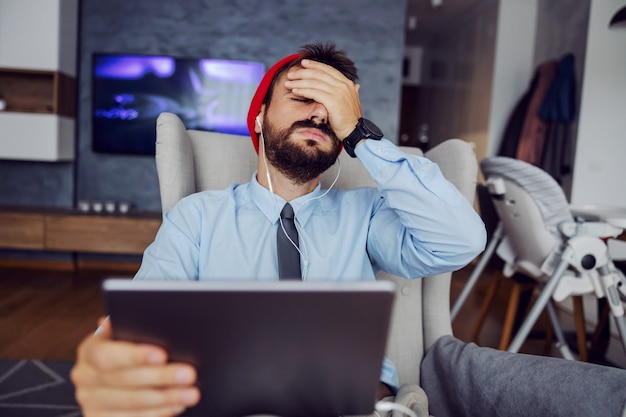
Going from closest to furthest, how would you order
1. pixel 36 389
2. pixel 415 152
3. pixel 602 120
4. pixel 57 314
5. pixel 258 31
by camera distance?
1. pixel 415 152
2. pixel 36 389
3. pixel 57 314
4. pixel 602 120
5. pixel 258 31

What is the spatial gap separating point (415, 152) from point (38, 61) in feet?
10.9

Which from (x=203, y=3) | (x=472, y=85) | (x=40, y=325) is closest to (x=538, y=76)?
(x=472, y=85)

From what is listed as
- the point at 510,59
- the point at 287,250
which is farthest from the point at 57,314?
the point at 510,59

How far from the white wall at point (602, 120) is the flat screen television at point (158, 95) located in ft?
7.85

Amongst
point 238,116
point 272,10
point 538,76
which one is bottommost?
point 238,116

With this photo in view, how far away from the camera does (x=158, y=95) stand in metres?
3.99

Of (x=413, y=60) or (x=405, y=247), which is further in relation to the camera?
(x=413, y=60)

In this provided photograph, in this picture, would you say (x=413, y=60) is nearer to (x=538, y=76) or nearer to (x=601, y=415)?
(x=538, y=76)

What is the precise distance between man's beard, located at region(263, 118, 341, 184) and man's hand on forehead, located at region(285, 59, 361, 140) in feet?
0.38

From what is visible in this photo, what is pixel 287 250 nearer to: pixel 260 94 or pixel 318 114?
pixel 318 114

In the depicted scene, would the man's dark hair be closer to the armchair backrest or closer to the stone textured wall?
the armchair backrest

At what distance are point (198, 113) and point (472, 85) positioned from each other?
3.04 meters

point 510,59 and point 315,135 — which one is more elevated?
point 510,59

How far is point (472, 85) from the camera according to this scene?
18.0 ft
